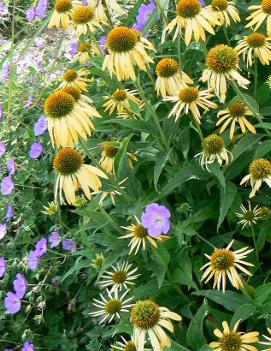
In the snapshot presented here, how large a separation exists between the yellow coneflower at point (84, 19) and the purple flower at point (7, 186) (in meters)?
0.74

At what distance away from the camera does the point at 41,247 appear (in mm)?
2010

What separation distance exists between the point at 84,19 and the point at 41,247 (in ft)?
2.62

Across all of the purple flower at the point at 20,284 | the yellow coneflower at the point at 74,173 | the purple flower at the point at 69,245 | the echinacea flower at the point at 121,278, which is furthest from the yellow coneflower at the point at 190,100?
the purple flower at the point at 20,284

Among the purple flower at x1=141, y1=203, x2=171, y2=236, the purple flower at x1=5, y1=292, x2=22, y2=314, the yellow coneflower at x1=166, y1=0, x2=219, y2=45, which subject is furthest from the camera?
the purple flower at x1=5, y1=292, x2=22, y2=314

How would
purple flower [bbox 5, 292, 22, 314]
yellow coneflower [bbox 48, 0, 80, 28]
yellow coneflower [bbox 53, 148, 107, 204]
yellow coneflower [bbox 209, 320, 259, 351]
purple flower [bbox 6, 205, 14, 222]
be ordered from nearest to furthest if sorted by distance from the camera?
yellow coneflower [bbox 209, 320, 259, 351] → yellow coneflower [bbox 53, 148, 107, 204] → yellow coneflower [bbox 48, 0, 80, 28] → purple flower [bbox 5, 292, 22, 314] → purple flower [bbox 6, 205, 14, 222]

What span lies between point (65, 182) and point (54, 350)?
864 mm

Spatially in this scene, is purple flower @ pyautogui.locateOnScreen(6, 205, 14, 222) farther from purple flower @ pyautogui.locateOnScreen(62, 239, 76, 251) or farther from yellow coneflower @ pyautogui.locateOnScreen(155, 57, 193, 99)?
yellow coneflower @ pyautogui.locateOnScreen(155, 57, 193, 99)

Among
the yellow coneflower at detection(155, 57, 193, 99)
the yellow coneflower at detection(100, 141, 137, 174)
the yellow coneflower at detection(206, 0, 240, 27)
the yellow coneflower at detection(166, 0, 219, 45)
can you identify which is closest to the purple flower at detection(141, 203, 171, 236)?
the yellow coneflower at detection(100, 141, 137, 174)

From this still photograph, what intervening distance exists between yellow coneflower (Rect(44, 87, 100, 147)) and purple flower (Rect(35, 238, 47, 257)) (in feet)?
2.63

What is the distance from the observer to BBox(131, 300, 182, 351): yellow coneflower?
1.16 m

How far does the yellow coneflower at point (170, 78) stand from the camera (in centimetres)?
158

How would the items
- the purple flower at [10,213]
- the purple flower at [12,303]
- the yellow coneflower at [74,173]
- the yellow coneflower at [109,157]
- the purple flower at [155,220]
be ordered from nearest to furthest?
1. the yellow coneflower at [74,173]
2. the purple flower at [155,220]
3. the yellow coneflower at [109,157]
4. the purple flower at [12,303]
5. the purple flower at [10,213]

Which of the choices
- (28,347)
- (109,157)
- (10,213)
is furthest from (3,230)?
(109,157)

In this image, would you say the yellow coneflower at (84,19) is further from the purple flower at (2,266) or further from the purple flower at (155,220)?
the purple flower at (2,266)
